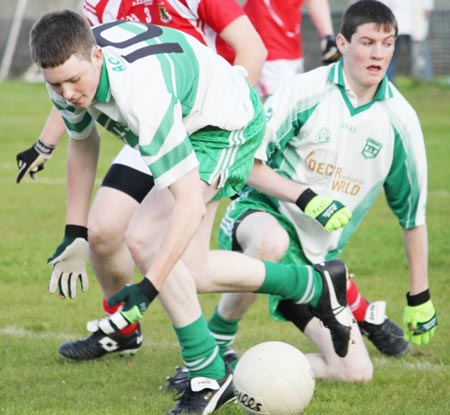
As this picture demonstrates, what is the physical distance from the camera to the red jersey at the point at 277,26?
31.8 ft

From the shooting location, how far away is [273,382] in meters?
4.49

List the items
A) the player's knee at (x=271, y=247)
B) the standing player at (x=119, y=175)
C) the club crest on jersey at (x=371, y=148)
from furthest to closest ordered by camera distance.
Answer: the club crest on jersey at (x=371, y=148)
the player's knee at (x=271, y=247)
the standing player at (x=119, y=175)

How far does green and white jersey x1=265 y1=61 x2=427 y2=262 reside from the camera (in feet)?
17.8

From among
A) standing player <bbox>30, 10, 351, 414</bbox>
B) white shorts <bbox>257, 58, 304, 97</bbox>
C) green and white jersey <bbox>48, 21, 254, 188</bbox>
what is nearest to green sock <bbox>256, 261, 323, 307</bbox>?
standing player <bbox>30, 10, 351, 414</bbox>

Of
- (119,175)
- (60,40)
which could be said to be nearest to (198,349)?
(119,175)

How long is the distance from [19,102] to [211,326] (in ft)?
47.8

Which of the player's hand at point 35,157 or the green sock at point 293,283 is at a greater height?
the player's hand at point 35,157

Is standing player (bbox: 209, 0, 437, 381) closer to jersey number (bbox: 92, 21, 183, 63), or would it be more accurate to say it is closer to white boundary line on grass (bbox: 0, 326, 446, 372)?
white boundary line on grass (bbox: 0, 326, 446, 372)

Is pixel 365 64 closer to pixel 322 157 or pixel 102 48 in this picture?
pixel 322 157

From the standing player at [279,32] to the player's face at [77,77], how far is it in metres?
5.44

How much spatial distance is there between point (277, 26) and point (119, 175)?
473 centimetres

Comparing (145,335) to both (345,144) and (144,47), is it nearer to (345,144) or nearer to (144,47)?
(345,144)

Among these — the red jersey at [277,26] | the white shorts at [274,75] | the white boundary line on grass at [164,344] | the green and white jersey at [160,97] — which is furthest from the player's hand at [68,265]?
the red jersey at [277,26]

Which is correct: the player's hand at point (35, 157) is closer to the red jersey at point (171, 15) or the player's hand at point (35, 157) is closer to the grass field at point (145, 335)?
the red jersey at point (171, 15)
